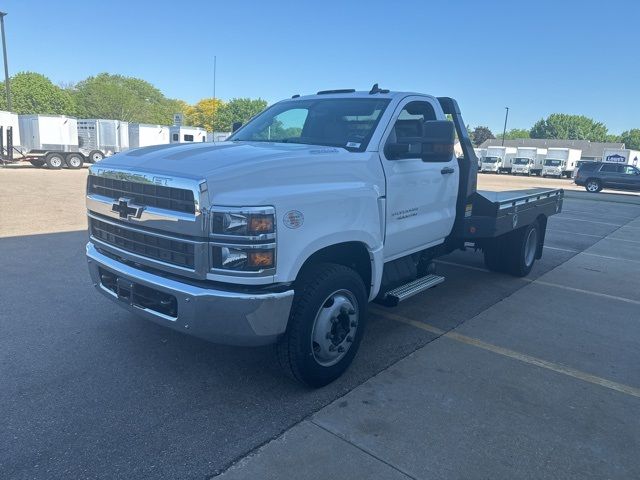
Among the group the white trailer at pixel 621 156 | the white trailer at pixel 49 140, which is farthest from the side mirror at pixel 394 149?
the white trailer at pixel 621 156

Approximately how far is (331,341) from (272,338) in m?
0.59

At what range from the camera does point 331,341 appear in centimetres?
350

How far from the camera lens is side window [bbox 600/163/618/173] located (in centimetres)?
2994

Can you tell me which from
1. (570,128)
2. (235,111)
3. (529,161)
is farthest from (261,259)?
(570,128)

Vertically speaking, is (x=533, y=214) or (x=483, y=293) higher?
(x=533, y=214)

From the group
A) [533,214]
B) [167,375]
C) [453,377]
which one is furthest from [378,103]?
[533,214]

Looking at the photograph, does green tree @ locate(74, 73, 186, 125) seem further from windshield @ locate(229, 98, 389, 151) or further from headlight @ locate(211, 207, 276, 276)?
headlight @ locate(211, 207, 276, 276)

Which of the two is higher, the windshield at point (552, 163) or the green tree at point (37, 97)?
the green tree at point (37, 97)

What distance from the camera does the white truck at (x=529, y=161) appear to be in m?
49.0

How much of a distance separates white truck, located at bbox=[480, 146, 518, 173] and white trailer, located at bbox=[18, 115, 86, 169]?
40712 mm

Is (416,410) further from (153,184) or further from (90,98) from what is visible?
(90,98)

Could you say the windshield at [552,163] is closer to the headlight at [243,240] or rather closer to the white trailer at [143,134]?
the white trailer at [143,134]

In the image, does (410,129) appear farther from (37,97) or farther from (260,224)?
(37,97)

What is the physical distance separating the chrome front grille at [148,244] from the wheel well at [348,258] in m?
0.78
